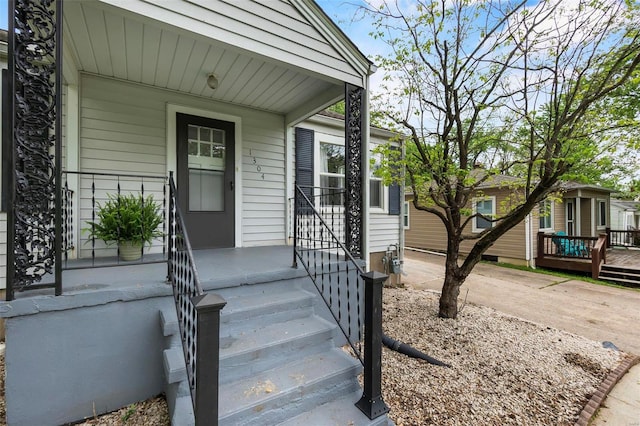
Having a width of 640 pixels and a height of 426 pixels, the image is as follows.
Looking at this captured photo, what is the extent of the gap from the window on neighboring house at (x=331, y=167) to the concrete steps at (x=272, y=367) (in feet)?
10.2

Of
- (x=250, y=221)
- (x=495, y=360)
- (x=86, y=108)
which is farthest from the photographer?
(x=250, y=221)

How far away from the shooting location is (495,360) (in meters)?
3.14

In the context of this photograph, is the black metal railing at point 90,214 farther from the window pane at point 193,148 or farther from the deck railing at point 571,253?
the deck railing at point 571,253

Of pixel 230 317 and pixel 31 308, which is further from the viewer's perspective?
pixel 230 317

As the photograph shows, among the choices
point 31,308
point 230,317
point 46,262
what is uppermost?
point 46,262

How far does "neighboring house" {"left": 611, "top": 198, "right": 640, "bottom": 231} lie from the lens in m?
20.2

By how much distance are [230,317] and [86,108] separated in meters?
3.18

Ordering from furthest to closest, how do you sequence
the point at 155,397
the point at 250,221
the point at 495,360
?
the point at 250,221
the point at 495,360
the point at 155,397

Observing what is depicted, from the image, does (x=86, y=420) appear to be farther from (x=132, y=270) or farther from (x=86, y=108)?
(x=86, y=108)

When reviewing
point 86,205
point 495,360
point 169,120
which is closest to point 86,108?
point 169,120

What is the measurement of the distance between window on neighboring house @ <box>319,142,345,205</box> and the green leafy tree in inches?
51.3

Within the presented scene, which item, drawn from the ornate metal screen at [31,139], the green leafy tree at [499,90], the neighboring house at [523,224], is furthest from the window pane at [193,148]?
the neighboring house at [523,224]

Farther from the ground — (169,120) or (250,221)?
(169,120)

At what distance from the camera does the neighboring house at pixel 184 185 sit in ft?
6.47
